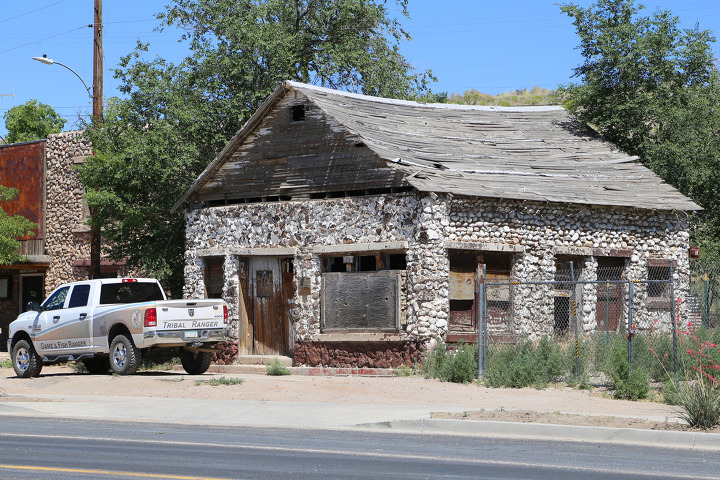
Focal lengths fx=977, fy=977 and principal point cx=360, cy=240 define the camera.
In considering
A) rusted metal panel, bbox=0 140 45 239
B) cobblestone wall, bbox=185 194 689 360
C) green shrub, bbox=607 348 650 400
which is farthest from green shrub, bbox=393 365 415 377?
rusted metal panel, bbox=0 140 45 239

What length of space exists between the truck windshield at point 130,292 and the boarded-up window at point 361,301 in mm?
3723

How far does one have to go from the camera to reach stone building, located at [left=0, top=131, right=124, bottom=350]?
32.2m

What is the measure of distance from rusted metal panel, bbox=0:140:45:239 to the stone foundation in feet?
48.8

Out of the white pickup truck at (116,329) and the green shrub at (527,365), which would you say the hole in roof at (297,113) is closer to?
the white pickup truck at (116,329)

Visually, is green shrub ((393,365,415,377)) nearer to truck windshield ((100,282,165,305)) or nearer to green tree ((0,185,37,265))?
truck windshield ((100,282,165,305))

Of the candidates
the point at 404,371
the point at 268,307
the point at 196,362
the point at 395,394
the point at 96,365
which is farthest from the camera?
the point at 268,307

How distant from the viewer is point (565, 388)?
17.3 m

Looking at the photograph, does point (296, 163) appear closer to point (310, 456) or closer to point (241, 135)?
point (241, 135)

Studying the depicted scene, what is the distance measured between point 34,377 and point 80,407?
6320mm

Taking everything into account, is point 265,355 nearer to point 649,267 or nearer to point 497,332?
point 497,332

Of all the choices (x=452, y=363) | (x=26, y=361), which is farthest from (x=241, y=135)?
(x=452, y=363)

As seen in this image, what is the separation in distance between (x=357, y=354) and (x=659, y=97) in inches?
455

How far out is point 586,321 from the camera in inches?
885

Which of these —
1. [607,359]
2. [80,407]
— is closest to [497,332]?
[607,359]
